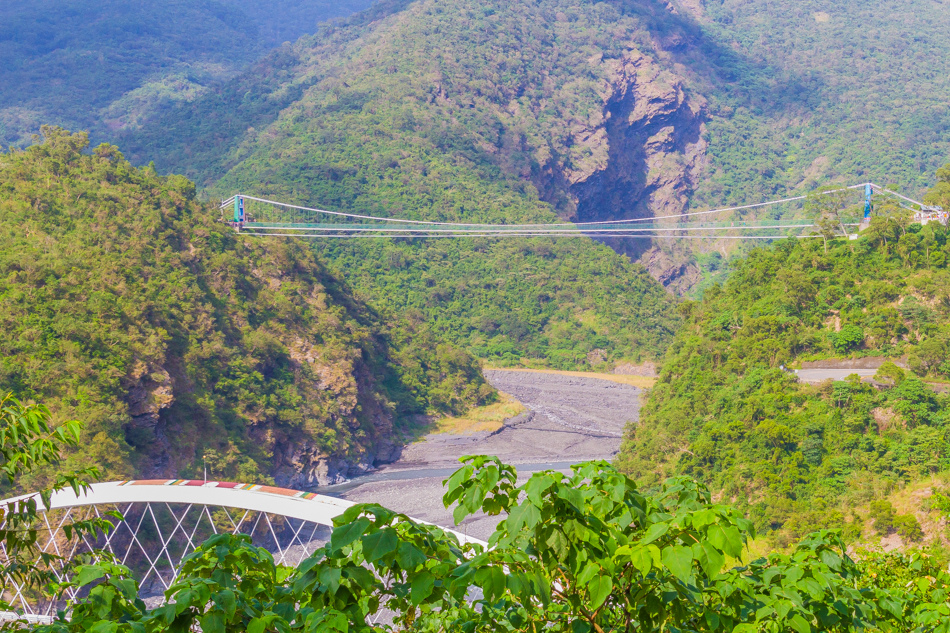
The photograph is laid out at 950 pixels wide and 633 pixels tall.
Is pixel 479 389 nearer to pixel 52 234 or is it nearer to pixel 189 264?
pixel 189 264

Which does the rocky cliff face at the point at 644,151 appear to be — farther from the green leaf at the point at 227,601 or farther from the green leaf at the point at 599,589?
the green leaf at the point at 227,601

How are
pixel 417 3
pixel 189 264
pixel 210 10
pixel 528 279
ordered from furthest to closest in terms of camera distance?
1. pixel 210 10
2. pixel 417 3
3. pixel 528 279
4. pixel 189 264

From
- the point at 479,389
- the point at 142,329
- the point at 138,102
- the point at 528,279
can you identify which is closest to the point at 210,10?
the point at 138,102

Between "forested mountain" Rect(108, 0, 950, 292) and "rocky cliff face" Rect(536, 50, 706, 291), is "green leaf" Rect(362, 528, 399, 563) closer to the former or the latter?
"forested mountain" Rect(108, 0, 950, 292)

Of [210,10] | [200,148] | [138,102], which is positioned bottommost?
[200,148]

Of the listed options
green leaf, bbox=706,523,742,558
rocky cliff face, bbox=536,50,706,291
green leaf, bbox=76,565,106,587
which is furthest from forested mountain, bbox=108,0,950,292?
green leaf, bbox=706,523,742,558

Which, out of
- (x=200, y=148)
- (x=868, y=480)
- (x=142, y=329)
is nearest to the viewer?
(x=868, y=480)

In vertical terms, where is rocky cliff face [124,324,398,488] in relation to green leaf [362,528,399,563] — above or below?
below
